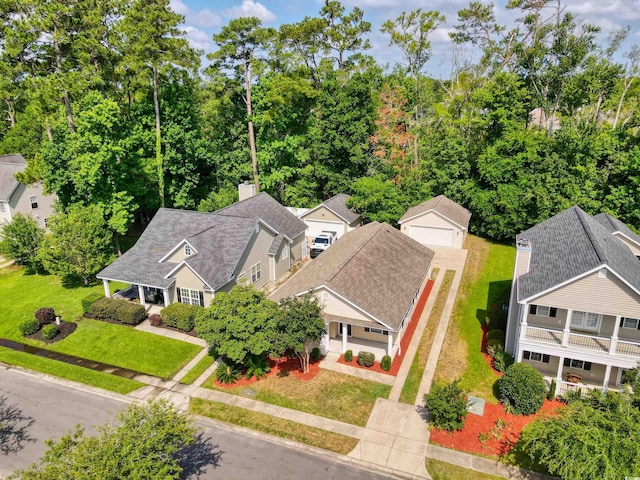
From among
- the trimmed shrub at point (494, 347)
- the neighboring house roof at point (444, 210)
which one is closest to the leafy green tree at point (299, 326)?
the trimmed shrub at point (494, 347)

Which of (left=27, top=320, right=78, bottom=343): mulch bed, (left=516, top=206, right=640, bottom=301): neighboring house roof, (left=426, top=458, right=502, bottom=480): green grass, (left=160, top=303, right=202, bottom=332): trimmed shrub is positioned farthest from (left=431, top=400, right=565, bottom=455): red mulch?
(left=27, top=320, right=78, bottom=343): mulch bed

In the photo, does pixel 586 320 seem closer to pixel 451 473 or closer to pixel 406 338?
pixel 406 338

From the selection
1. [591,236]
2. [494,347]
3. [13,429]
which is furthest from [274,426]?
[591,236]

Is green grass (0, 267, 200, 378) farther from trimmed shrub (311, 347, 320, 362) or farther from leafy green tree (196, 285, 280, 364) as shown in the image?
trimmed shrub (311, 347, 320, 362)

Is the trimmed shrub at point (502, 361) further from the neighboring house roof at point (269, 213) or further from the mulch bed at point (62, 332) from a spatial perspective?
the mulch bed at point (62, 332)

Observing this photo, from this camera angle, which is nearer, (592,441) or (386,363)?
(592,441)

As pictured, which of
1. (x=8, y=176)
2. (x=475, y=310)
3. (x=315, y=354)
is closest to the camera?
(x=315, y=354)
